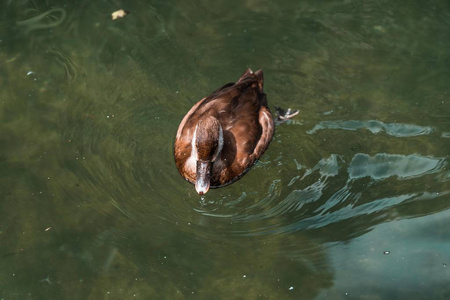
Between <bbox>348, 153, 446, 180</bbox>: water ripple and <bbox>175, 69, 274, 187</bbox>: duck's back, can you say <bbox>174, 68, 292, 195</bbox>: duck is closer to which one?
<bbox>175, 69, 274, 187</bbox>: duck's back

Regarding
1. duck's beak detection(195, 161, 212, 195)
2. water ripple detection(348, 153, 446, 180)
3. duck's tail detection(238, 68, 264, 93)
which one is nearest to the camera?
duck's beak detection(195, 161, 212, 195)

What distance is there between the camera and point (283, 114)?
750 cm

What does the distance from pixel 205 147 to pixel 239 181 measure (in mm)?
885

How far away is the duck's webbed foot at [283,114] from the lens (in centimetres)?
745

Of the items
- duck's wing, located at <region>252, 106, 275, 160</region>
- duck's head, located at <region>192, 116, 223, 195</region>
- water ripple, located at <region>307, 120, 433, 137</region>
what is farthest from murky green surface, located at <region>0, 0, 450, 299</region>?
duck's head, located at <region>192, 116, 223, 195</region>

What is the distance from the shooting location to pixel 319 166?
704 cm

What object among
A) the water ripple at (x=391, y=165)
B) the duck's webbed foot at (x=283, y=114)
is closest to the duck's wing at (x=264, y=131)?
the duck's webbed foot at (x=283, y=114)

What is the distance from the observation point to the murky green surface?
6.21 metres

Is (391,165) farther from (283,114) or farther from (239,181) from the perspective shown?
(239,181)

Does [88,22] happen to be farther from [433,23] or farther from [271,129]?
[433,23]

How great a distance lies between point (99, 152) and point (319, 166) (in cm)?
240

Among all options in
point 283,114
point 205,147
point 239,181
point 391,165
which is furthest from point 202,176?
point 391,165

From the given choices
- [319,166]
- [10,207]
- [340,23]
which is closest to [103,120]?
[10,207]

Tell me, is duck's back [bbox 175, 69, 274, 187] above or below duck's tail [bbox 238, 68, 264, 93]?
below
